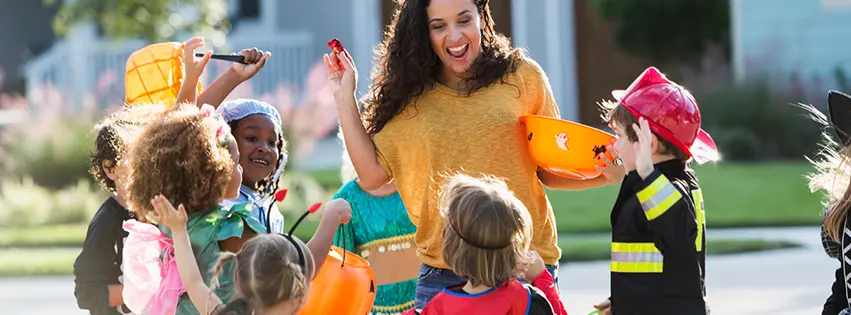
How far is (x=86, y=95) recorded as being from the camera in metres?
16.3

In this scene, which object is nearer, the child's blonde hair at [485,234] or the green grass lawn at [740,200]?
the child's blonde hair at [485,234]

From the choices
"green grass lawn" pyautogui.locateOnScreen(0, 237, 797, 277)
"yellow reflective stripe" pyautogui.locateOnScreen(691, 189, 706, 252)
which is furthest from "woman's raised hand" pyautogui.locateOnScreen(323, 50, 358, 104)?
"green grass lawn" pyautogui.locateOnScreen(0, 237, 797, 277)

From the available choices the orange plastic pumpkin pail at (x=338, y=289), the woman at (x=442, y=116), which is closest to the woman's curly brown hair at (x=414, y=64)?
the woman at (x=442, y=116)

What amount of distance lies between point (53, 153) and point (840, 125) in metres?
12.7

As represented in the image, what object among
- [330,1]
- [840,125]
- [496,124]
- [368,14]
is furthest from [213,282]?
[330,1]

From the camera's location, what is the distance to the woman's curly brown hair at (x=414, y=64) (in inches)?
148

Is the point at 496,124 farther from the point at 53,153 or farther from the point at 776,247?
the point at 53,153

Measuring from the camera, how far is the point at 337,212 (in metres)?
3.61

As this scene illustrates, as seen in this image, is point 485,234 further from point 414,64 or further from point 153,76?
point 153,76

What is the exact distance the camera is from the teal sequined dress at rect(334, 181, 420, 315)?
4676mm

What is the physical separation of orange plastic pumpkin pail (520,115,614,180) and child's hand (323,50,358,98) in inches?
21.7

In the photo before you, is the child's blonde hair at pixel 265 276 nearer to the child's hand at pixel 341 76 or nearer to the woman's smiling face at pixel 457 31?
the child's hand at pixel 341 76

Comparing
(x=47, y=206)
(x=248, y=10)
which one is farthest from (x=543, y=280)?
(x=248, y=10)

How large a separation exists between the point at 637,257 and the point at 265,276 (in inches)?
38.8
